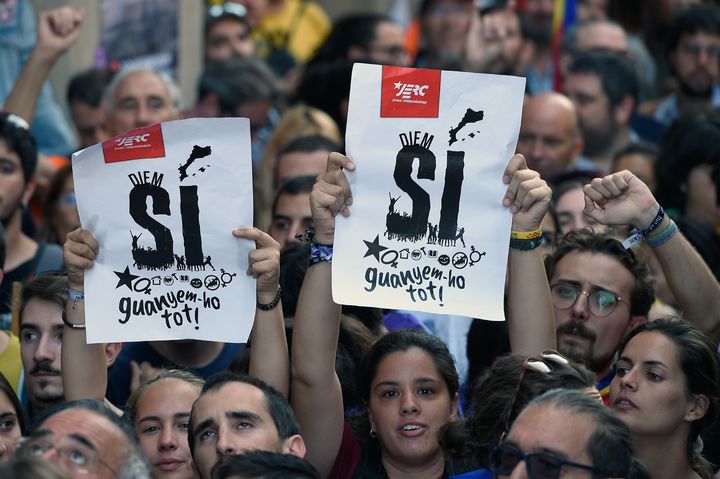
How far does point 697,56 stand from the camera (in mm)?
9641

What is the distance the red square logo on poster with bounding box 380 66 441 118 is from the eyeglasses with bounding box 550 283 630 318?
3.97 ft

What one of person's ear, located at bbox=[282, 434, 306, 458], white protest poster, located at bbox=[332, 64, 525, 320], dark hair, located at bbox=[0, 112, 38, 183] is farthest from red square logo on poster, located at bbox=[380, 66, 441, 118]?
dark hair, located at bbox=[0, 112, 38, 183]

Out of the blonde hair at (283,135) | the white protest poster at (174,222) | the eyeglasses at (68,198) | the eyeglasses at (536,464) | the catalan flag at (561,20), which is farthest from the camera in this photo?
the catalan flag at (561,20)

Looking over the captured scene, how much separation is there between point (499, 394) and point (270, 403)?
0.82 metres

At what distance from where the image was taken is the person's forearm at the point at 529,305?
5066mm

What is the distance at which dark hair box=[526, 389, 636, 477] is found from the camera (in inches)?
162

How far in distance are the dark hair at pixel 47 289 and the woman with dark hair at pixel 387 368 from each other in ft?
3.89

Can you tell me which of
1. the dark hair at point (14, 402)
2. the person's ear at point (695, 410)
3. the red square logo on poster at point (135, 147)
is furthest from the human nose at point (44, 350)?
the person's ear at point (695, 410)

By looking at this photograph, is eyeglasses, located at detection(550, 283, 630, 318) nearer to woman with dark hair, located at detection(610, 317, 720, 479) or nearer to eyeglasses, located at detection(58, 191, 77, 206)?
woman with dark hair, located at detection(610, 317, 720, 479)

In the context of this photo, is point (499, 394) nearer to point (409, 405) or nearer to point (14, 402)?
point (409, 405)

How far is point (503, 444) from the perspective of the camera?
413cm

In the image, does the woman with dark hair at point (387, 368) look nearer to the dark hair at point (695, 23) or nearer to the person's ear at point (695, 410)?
the person's ear at point (695, 410)

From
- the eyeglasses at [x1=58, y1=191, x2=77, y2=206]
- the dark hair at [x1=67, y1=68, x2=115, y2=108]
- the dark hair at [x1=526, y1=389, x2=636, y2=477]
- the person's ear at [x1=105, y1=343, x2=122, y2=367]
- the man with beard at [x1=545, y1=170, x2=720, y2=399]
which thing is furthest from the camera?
the dark hair at [x1=67, y1=68, x2=115, y2=108]

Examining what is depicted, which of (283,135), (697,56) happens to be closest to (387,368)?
(283,135)
